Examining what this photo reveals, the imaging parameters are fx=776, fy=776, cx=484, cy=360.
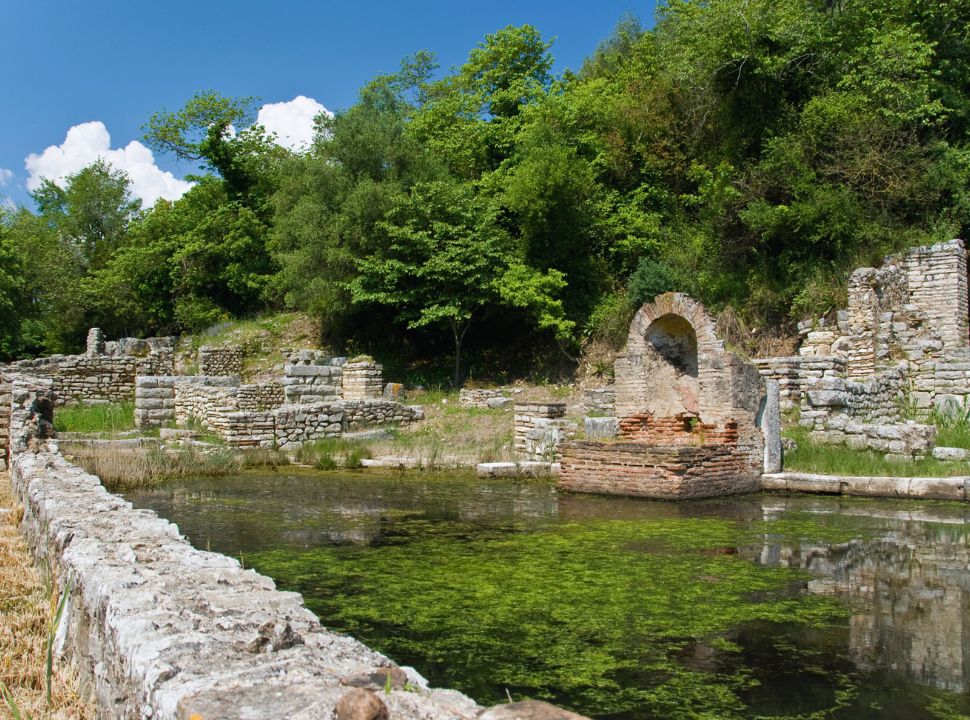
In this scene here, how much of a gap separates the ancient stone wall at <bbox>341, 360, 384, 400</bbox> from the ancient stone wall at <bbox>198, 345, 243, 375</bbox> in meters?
6.98

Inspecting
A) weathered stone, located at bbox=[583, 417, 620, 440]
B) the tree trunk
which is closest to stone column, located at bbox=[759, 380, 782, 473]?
weathered stone, located at bbox=[583, 417, 620, 440]

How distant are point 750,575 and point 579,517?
10.2 ft

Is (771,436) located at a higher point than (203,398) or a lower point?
lower

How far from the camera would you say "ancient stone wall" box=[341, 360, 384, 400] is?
19.7m

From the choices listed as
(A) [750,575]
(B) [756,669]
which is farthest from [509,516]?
(B) [756,669]

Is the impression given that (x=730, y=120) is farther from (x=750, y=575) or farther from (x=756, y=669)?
(x=756, y=669)

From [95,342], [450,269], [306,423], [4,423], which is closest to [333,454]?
[306,423]

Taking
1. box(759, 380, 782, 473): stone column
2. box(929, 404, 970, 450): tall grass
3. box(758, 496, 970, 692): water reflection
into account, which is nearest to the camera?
box(758, 496, 970, 692): water reflection

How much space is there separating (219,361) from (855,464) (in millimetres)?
19679

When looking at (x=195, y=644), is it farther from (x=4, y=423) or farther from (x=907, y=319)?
(x=907, y=319)

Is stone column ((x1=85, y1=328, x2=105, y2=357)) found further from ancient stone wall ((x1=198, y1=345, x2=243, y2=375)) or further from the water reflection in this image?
the water reflection

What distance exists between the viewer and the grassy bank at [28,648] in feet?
10.3

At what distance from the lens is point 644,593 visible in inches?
230

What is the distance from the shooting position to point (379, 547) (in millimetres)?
7609
